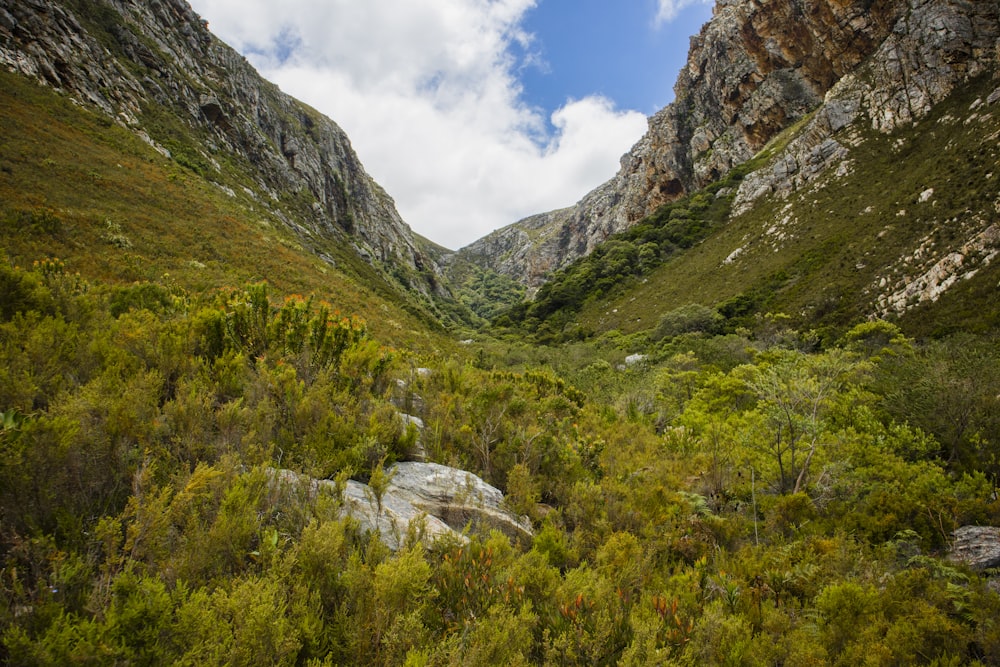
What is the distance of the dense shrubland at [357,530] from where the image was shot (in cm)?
201

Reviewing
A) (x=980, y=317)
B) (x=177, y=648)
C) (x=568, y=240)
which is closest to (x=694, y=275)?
(x=980, y=317)

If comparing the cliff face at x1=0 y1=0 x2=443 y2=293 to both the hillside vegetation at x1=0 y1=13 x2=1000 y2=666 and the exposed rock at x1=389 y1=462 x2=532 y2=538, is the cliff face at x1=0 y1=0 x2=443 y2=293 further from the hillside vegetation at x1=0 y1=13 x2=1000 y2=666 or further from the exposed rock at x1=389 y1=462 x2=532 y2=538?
the exposed rock at x1=389 y1=462 x2=532 y2=538

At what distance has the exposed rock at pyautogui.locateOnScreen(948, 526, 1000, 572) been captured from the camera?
4.45 metres

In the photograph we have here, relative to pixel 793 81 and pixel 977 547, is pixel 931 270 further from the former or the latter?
pixel 793 81

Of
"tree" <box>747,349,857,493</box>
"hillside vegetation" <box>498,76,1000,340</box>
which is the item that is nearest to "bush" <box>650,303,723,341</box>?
"hillside vegetation" <box>498,76,1000,340</box>

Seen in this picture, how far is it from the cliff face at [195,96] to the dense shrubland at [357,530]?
29548mm

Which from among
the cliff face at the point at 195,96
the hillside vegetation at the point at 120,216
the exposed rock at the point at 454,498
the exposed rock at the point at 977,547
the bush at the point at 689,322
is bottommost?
the exposed rock at the point at 977,547

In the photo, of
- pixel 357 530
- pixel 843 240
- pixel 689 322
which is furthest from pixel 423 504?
pixel 843 240

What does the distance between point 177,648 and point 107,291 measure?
6.31 meters

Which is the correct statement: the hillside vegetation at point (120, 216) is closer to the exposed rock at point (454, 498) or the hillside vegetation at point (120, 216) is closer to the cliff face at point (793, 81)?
the exposed rock at point (454, 498)

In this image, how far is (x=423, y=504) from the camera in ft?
12.9

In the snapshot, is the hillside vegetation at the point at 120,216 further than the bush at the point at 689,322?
No

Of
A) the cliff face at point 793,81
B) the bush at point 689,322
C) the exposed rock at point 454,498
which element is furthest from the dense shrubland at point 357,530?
the cliff face at point 793,81

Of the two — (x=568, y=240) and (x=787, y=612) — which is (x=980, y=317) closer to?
(x=787, y=612)
